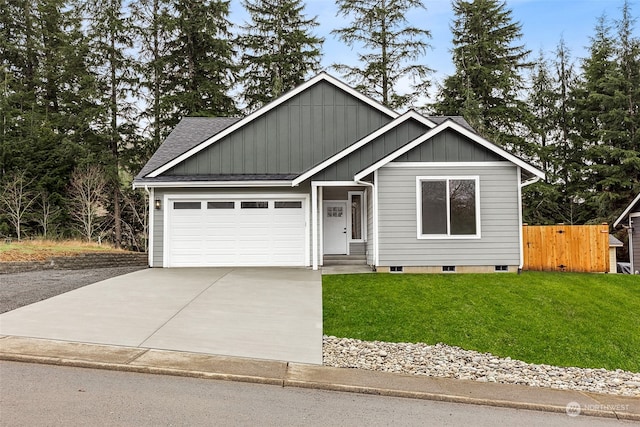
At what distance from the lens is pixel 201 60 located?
26.7 metres

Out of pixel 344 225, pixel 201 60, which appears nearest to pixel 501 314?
pixel 344 225

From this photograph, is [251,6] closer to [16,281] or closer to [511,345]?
[16,281]

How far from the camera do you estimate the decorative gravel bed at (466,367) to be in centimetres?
569

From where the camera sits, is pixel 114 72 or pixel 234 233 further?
pixel 114 72

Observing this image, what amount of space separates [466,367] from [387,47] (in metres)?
24.0

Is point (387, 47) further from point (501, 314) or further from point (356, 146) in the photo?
point (501, 314)

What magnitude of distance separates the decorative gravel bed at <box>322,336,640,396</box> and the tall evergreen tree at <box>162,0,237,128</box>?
71.7ft

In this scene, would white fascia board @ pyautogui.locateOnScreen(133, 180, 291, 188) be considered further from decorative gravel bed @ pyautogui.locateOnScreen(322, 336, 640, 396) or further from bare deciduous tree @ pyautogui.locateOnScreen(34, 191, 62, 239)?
bare deciduous tree @ pyautogui.locateOnScreen(34, 191, 62, 239)

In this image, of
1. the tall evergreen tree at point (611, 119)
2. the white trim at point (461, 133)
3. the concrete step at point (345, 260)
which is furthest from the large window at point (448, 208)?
the tall evergreen tree at point (611, 119)

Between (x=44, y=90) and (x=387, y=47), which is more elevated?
(x=387, y=47)

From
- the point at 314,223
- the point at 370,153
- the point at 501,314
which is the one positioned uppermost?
the point at 370,153

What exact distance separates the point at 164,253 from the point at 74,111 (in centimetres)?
1742

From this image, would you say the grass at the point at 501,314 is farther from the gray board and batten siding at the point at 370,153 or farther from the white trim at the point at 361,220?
the white trim at the point at 361,220

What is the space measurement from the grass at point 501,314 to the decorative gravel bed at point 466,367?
27 centimetres
